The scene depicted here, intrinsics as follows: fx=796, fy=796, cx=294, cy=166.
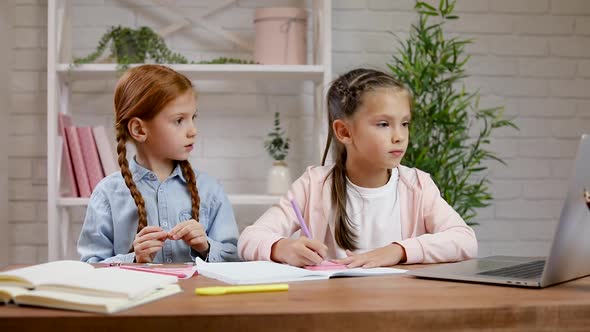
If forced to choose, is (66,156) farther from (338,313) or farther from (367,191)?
(338,313)

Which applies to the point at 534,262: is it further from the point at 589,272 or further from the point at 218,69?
the point at 218,69

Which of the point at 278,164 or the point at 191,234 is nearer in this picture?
the point at 191,234

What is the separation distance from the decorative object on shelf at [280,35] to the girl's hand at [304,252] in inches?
60.1

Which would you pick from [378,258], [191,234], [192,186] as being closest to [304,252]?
[378,258]

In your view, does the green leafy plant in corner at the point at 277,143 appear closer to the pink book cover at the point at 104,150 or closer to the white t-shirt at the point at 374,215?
the pink book cover at the point at 104,150

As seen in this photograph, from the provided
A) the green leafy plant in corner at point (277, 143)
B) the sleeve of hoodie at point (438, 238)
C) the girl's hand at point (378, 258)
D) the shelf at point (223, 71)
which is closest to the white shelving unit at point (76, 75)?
the shelf at point (223, 71)

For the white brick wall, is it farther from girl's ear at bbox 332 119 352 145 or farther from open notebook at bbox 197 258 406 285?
open notebook at bbox 197 258 406 285

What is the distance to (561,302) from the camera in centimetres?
98

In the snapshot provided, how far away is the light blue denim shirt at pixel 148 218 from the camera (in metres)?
1.84

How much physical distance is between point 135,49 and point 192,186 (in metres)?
1.12

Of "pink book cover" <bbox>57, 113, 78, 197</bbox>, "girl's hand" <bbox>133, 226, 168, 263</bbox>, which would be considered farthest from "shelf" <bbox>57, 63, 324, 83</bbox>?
"girl's hand" <bbox>133, 226, 168, 263</bbox>

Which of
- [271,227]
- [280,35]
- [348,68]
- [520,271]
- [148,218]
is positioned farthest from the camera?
[348,68]

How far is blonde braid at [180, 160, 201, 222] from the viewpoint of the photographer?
188cm

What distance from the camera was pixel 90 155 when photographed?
9.25 feet
